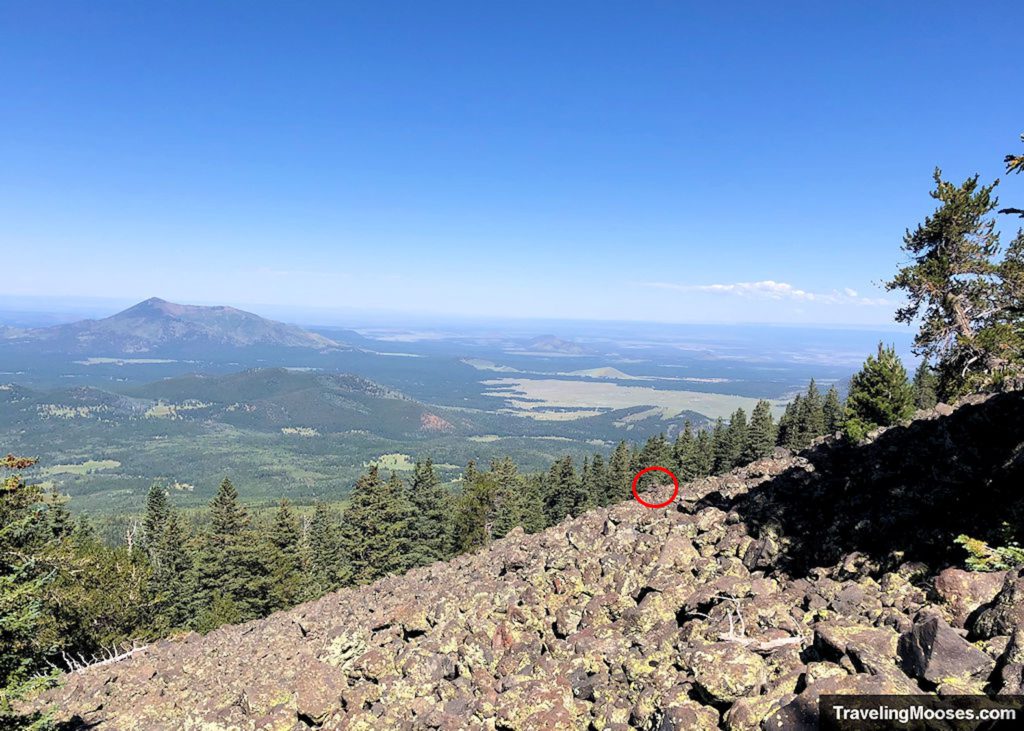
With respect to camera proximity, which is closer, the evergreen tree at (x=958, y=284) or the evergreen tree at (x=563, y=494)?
the evergreen tree at (x=958, y=284)

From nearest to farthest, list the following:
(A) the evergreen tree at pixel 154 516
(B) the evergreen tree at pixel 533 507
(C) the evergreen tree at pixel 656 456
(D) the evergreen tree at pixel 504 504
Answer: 1. (D) the evergreen tree at pixel 504 504
2. (A) the evergreen tree at pixel 154 516
3. (B) the evergreen tree at pixel 533 507
4. (C) the evergreen tree at pixel 656 456

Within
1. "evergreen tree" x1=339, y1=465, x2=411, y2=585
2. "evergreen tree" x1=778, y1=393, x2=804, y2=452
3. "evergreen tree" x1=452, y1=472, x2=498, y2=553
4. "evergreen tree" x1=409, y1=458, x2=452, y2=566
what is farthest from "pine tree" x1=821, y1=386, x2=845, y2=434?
"evergreen tree" x1=339, y1=465, x2=411, y2=585

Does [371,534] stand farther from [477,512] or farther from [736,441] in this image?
[736,441]

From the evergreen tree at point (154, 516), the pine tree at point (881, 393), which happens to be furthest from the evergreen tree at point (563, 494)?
the evergreen tree at point (154, 516)

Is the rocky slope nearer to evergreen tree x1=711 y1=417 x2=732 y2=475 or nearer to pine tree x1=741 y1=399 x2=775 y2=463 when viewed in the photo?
pine tree x1=741 y1=399 x2=775 y2=463

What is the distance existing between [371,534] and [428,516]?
834 cm

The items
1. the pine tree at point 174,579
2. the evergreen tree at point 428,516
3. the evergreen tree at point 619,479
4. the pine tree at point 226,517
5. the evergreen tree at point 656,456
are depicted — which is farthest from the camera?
the evergreen tree at point 656,456

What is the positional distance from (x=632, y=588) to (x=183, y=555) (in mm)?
49914

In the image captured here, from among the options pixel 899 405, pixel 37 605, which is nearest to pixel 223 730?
pixel 37 605

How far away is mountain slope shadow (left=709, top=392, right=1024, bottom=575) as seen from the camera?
1202 cm

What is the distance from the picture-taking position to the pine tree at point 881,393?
35.8 m

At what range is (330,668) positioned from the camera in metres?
15.4

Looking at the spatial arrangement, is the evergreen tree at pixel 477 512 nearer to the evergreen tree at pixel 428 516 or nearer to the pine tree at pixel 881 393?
the evergreen tree at pixel 428 516

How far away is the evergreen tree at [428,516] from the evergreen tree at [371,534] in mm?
4375
